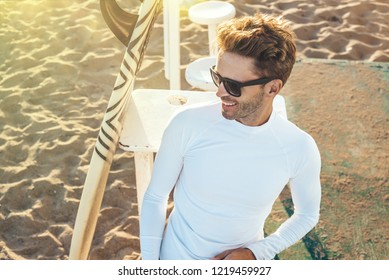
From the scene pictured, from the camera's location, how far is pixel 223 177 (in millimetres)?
1668

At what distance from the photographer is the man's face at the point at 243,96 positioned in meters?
1.54

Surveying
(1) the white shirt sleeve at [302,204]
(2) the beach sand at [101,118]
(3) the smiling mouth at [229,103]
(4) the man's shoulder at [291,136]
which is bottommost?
(2) the beach sand at [101,118]

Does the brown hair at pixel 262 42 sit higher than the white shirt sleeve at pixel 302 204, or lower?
higher

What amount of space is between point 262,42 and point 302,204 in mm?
646

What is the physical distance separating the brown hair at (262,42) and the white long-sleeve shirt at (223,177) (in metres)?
0.21

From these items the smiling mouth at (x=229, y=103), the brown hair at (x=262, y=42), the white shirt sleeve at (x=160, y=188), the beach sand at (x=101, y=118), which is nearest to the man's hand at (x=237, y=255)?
the white shirt sleeve at (x=160, y=188)

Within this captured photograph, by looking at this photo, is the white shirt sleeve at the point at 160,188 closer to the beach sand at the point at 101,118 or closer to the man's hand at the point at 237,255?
the man's hand at the point at 237,255

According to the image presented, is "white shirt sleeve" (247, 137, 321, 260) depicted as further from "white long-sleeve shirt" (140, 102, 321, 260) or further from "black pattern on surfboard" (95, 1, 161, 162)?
"black pattern on surfboard" (95, 1, 161, 162)

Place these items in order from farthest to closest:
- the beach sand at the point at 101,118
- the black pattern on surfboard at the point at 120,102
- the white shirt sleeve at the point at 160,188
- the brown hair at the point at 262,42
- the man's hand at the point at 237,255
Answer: the beach sand at the point at 101,118
the black pattern on surfboard at the point at 120,102
the man's hand at the point at 237,255
the white shirt sleeve at the point at 160,188
the brown hair at the point at 262,42

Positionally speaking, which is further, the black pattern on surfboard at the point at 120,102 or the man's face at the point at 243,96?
the black pattern on surfboard at the point at 120,102

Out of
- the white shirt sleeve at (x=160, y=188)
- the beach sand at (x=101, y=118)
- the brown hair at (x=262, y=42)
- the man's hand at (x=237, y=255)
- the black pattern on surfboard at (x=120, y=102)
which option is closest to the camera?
the brown hair at (x=262, y=42)

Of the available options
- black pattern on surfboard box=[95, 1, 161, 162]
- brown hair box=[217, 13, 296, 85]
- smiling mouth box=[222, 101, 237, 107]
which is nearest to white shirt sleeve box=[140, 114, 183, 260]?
smiling mouth box=[222, 101, 237, 107]

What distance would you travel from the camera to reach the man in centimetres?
154

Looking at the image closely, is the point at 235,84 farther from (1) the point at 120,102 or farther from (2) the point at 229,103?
(1) the point at 120,102
